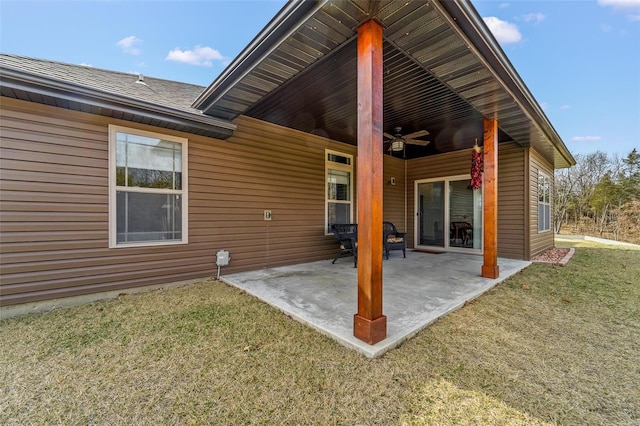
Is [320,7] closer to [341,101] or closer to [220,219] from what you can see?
[341,101]

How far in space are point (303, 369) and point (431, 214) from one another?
21.8 feet

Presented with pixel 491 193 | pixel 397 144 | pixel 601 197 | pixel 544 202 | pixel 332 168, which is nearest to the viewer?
pixel 491 193

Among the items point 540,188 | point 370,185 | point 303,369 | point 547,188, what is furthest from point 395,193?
point 303,369

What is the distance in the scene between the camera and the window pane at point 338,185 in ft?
19.6

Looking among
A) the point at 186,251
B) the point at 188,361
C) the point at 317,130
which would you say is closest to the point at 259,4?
the point at 317,130

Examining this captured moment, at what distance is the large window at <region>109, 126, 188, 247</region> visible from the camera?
3.44 m

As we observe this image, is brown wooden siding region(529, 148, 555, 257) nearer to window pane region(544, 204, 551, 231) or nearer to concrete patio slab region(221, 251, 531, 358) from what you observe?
window pane region(544, 204, 551, 231)

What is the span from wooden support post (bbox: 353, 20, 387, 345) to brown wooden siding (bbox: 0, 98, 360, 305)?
296 cm

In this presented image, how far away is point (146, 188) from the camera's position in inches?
145

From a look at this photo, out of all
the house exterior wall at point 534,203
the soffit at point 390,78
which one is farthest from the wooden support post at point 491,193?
the house exterior wall at point 534,203

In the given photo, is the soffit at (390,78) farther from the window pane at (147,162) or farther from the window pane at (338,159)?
the window pane at (147,162)

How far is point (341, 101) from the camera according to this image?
4.03m

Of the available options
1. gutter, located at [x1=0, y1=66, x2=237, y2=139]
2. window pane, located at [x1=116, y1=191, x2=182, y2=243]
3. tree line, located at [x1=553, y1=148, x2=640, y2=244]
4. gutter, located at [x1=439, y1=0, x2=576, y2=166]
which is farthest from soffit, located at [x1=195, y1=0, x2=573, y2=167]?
tree line, located at [x1=553, y1=148, x2=640, y2=244]

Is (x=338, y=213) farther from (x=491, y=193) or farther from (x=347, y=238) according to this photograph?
(x=491, y=193)
